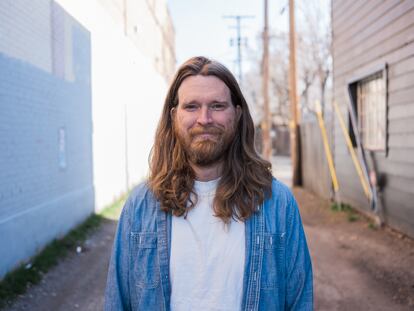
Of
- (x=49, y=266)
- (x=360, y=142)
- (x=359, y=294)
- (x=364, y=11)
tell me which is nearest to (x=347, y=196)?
(x=360, y=142)

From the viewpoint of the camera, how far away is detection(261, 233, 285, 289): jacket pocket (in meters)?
1.97

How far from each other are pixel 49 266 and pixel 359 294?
3.78m

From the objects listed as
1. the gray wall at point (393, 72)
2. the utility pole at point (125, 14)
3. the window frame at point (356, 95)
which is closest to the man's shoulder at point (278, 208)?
the gray wall at point (393, 72)

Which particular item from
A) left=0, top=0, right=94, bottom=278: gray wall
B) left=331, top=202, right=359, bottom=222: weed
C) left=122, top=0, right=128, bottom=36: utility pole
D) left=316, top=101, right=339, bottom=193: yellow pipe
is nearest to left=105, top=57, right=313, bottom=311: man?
left=0, top=0, right=94, bottom=278: gray wall

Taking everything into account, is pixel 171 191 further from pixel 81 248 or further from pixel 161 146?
pixel 81 248

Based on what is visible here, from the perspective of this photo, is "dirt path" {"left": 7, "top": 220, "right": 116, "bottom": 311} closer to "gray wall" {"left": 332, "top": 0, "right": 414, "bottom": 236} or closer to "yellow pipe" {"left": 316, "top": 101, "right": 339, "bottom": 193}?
"gray wall" {"left": 332, "top": 0, "right": 414, "bottom": 236}

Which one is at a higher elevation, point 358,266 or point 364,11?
point 364,11

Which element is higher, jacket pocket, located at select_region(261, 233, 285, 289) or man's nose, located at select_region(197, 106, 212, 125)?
man's nose, located at select_region(197, 106, 212, 125)

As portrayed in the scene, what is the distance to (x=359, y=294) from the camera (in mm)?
5277

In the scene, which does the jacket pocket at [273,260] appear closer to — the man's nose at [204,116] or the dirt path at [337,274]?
the man's nose at [204,116]

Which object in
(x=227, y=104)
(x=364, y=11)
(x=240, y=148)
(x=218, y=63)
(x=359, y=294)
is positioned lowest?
(x=359, y=294)

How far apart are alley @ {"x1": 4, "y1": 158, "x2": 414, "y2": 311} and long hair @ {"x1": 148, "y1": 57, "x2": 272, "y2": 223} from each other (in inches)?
126

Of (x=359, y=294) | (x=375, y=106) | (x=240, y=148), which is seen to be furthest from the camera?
(x=375, y=106)

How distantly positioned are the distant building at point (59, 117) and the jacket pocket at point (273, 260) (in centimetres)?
427
